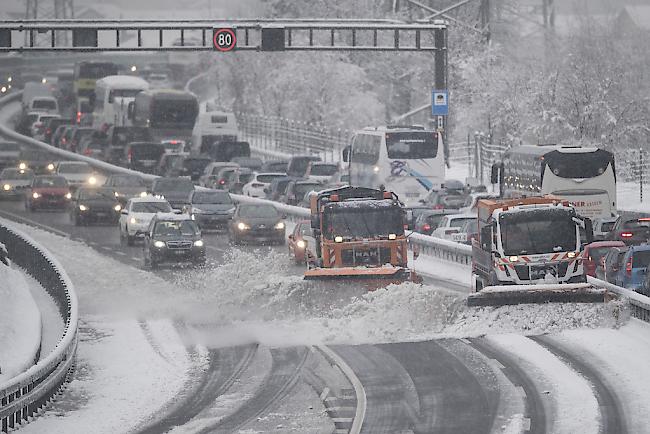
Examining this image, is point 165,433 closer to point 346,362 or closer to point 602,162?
point 346,362

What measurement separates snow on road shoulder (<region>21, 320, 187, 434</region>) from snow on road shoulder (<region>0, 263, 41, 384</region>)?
3.46ft

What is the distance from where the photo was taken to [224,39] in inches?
2368

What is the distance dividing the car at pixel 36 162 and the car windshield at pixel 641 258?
139ft

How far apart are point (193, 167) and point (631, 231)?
108ft

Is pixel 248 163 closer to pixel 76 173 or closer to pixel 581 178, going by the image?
pixel 76 173

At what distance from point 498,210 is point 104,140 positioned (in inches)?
2066

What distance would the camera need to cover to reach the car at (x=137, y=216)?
152 ft

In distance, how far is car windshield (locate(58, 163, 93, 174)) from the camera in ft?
209

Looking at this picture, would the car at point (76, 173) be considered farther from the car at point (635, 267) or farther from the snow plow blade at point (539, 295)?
the snow plow blade at point (539, 295)

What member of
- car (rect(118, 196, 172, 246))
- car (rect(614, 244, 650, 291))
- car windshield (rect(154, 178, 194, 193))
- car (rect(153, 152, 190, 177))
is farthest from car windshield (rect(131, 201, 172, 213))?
car (rect(614, 244, 650, 291))

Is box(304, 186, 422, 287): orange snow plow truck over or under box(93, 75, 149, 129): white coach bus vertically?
under

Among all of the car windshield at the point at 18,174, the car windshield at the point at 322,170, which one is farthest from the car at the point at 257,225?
the car windshield at the point at 18,174

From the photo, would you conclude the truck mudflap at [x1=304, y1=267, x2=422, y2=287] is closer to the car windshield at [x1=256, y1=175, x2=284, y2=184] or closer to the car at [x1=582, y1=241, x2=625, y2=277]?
the car at [x1=582, y1=241, x2=625, y2=277]

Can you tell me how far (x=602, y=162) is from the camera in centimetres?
4141
